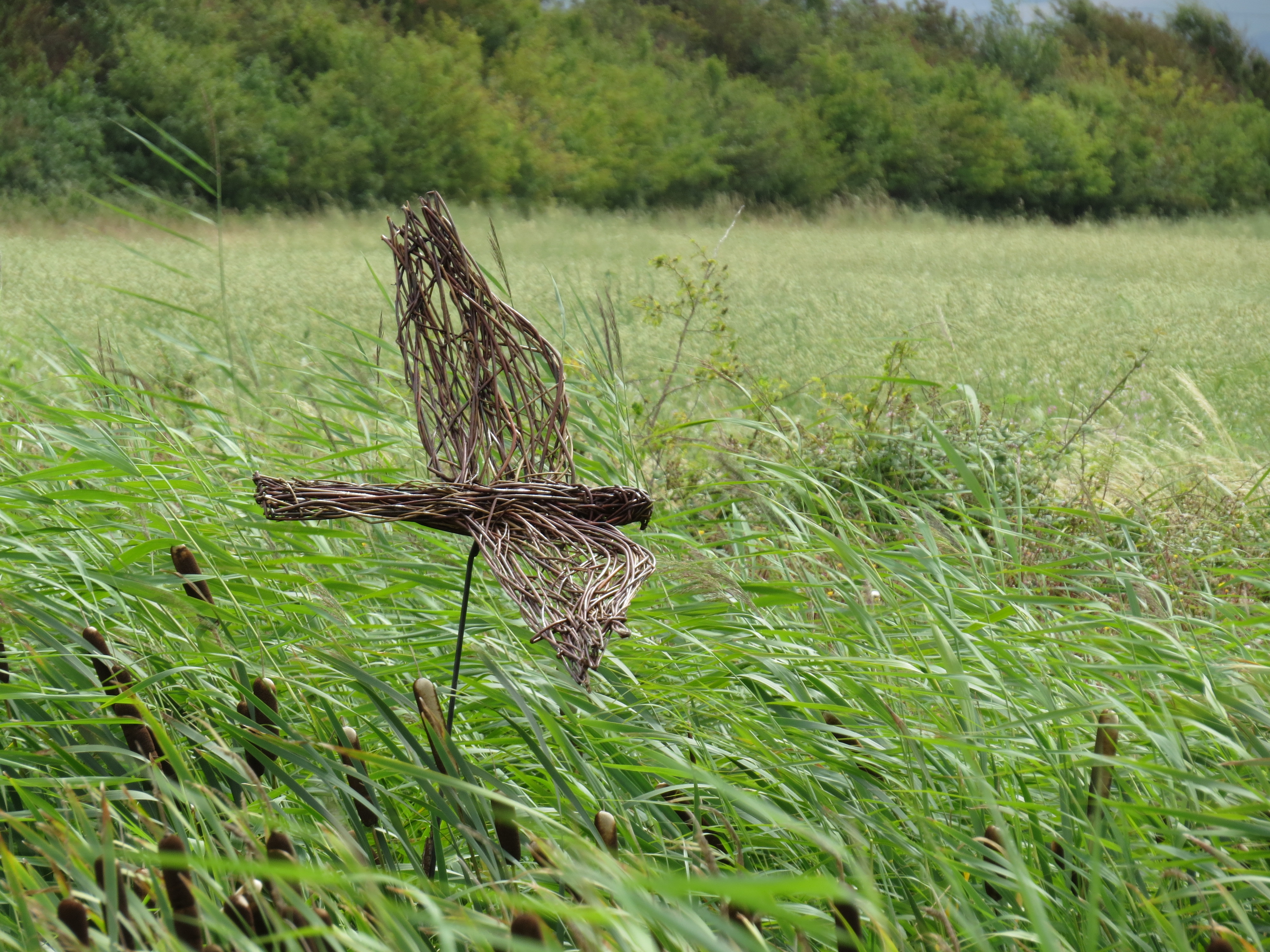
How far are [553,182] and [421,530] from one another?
1806 centimetres

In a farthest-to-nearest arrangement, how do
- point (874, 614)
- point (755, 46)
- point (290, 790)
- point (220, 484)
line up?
point (755, 46) < point (220, 484) < point (874, 614) < point (290, 790)

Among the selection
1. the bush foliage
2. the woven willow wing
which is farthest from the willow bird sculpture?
the bush foliage

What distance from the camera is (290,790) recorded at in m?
1.25

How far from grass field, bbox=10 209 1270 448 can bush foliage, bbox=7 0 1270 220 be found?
2693 millimetres

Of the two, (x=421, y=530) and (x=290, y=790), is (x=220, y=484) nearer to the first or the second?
(x=421, y=530)

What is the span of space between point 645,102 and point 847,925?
70.2ft

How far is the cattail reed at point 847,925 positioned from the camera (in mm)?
787

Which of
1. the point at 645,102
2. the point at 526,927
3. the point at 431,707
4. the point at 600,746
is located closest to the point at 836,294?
the point at 600,746

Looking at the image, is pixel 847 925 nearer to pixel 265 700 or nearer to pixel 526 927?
pixel 526 927

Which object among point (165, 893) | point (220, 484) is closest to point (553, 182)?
point (220, 484)

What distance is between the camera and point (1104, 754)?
108 centimetres

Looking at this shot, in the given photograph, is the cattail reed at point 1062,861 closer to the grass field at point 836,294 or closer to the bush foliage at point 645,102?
the grass field at point 836,294

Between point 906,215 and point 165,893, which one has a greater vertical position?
point 906,215

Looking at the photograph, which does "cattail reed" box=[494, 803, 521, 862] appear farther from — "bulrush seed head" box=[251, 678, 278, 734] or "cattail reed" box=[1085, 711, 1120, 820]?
"cattail reed" box=[1085, 711, 1120, 820]
